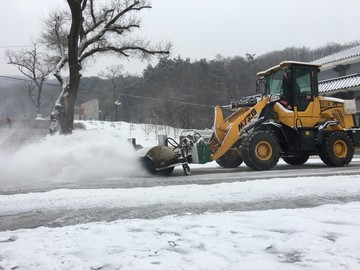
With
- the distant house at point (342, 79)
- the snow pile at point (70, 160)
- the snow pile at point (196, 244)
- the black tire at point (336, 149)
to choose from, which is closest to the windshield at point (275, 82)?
the black tire at point (336, 149)

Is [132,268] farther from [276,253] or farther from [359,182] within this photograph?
[359,182]

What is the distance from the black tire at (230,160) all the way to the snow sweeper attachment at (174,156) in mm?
2606

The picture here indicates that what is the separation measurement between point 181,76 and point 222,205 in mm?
56871

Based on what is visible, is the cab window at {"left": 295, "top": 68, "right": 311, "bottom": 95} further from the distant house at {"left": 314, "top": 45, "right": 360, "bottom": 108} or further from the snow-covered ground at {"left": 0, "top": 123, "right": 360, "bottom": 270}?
the distant house at {"left": 314, "top": 45, "right": 360, "bottom": 108}

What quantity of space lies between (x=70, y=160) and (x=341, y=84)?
19.4m

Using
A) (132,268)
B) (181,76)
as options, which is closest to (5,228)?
(132,268)

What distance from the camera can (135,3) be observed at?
25.9 metres

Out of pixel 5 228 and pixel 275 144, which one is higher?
pixel 275 144

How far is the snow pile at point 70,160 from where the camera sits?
1001cm

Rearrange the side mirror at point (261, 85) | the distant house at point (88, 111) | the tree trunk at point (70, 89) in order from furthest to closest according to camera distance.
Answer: the distant house at point (88, 111)
the tree trunk at point (70, 89)
the side mirror at point (261, 85)

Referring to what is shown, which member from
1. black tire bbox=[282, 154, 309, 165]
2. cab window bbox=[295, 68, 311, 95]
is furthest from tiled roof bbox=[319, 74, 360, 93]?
cab window bbox=[295, 68, 311, 95]

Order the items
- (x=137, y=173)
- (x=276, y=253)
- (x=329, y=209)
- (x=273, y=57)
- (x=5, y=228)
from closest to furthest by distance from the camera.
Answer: (x=276, y=253) → (x=5, y=228) → (x=329, y=209) → (x=137, y=173) → (x=273, y=57)

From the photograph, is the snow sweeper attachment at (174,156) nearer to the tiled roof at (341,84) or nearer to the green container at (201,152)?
the green container at (201,152)

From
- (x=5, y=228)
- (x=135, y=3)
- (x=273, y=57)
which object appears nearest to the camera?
(x=5, y=228)
